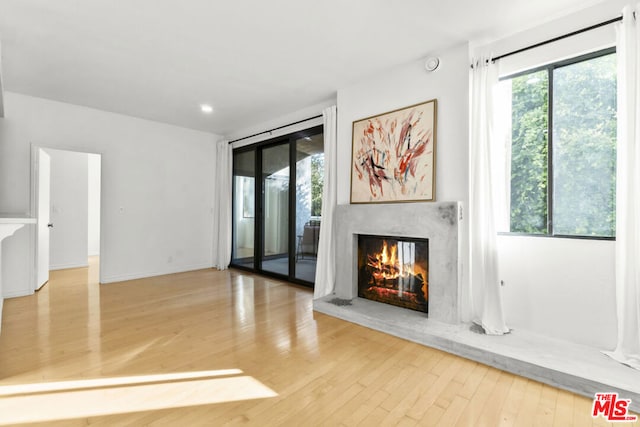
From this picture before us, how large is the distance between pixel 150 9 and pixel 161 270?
4.27m

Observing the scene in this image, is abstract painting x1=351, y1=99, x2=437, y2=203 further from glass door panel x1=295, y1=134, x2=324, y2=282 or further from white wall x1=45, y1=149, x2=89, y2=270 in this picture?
white wall x1=45, y1=149, x2=89, y2=270

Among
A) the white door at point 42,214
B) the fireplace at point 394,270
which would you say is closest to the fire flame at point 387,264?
the fireplace at point 394,270

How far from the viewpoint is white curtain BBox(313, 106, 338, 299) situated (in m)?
3.91

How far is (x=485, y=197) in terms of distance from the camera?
2.70 m

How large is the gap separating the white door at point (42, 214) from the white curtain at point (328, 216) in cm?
394

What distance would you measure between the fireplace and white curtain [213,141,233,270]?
318 centimetres

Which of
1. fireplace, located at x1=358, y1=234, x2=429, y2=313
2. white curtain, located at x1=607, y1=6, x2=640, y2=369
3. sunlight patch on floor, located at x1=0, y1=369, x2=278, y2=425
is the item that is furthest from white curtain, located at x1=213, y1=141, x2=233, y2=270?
white curtain, located at x1=607, y1=6, x2=640, y2=369

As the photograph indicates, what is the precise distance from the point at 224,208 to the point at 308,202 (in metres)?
2.05

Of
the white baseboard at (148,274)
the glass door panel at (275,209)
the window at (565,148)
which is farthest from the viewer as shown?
the glass door panel at (275,209)

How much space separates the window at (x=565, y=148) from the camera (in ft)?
7.74

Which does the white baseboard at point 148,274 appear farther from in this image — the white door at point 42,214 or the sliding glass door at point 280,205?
the white door at point 42,214

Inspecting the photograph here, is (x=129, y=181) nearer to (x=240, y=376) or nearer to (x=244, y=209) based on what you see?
(x=244, y=209)

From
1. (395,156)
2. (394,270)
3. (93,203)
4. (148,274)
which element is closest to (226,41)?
(395,156)

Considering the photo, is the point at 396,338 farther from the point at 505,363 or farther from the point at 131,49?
the point at 131,49
